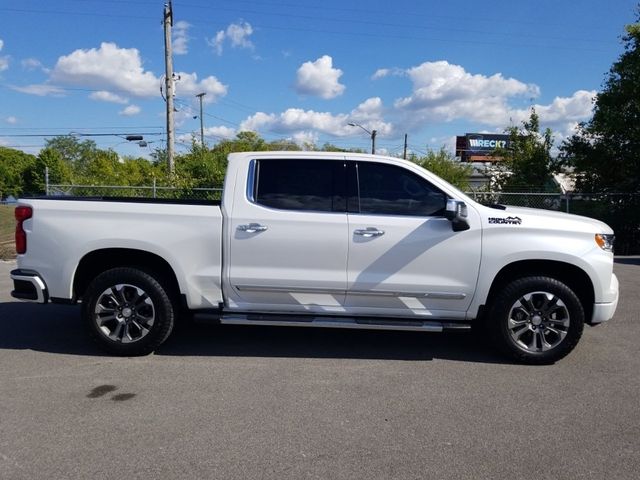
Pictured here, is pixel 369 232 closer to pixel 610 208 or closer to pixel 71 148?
pixel 610 208

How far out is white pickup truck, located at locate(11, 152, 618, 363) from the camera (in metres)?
5.03

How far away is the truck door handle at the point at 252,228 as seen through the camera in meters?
5.04

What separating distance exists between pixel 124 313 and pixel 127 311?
3 cm

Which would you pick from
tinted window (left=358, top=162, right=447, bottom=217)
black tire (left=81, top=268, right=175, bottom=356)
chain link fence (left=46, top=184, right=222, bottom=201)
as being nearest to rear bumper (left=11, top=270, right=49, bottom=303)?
black tire (left=81, top=268, right=175, bottom=356)

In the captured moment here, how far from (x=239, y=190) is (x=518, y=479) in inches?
132

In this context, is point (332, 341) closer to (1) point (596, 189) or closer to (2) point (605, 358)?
(2) point (605, 358)

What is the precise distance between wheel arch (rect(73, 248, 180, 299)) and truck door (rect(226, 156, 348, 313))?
2.10 feet

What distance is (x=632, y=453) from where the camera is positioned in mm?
3473

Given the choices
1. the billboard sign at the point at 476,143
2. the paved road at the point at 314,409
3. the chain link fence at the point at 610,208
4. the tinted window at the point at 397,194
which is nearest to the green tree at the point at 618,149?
→ the chain link fence at the point at 610,208

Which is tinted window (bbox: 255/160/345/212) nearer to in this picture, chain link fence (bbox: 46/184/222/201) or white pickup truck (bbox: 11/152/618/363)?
white pickup truck (bbox: 11/152/618/363)

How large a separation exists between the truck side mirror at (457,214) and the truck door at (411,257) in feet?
0.23

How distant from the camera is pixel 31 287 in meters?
5.19

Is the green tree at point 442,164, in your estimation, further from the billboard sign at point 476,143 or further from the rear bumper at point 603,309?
the billboard sign at point 476,143

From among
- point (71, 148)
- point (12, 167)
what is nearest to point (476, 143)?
point (71, 148)
